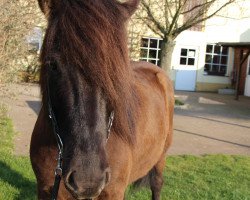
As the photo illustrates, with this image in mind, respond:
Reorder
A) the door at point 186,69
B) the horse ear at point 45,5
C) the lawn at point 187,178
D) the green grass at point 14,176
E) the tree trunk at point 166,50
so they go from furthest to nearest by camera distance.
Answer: the door at point 186,69
the tree trunk at point 166,50
the lawn at point 187,178
the green grass at point 14,176
the horse ear at point 45,5

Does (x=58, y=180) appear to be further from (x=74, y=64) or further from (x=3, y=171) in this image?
(x=3, y=171)

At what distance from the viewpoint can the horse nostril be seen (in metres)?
1.97

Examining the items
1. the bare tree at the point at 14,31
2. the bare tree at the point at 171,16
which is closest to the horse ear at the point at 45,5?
the bare tree at the point at 14,31

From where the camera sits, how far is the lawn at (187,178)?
4.93 m

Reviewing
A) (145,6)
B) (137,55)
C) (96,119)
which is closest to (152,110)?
(96,119)

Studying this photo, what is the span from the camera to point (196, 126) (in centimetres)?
1092

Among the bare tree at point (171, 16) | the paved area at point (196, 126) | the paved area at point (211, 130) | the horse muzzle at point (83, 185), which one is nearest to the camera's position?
the horse muzzle at point (83, 185)

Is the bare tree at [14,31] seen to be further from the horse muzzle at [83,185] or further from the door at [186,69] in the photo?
the door at [186,69]

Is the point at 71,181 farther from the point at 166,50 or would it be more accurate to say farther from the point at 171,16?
the point at 166,50

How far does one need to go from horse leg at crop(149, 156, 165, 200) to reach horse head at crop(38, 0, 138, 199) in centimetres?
267

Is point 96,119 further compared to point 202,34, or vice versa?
point 202,34

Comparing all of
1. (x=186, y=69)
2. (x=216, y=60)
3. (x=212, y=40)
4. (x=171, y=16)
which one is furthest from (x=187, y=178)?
(x=216, y=60)

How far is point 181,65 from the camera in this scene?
77.6 feet

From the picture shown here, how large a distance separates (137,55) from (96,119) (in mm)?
16609
